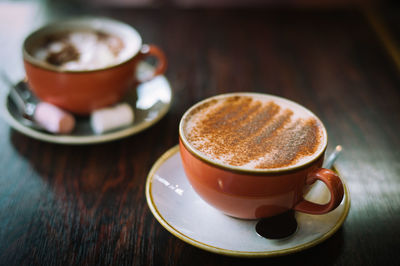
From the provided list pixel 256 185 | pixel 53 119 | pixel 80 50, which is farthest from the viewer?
pixel 80 50

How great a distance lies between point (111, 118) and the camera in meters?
0.95

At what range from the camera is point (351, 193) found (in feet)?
2.72

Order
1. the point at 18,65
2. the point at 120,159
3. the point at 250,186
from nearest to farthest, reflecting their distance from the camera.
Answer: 1. the point at 250,186
2. the point at 120,159
3. the point at 18,65

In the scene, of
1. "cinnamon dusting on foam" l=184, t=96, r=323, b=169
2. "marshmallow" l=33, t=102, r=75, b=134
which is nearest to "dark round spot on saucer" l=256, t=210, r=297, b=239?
"cinnamon dusting on foam" l=184, t=96, r=323, b=169

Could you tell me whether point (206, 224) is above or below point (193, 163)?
below

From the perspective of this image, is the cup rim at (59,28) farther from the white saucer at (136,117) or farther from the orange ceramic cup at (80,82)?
the white saucer at (136,117)

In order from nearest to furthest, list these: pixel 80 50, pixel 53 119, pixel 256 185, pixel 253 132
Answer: pixel 256 185, pixel 253 132, pixel 53 119, pixel 80 50

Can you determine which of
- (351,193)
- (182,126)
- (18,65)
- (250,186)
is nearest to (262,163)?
(250,186)

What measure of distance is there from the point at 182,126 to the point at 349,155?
449 mm

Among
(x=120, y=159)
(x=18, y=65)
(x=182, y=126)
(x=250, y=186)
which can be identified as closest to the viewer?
(x=250, y=186)

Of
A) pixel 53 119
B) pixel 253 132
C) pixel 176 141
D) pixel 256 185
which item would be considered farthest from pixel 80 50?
pixel 256 185

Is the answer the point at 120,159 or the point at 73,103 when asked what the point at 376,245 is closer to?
the point at 120,159

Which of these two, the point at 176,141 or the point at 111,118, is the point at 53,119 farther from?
the point at 176,141

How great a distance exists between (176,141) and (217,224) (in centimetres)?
32
